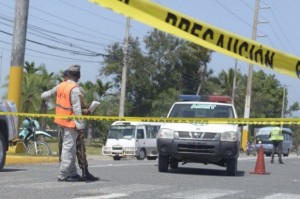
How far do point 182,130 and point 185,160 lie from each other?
0.73 meters

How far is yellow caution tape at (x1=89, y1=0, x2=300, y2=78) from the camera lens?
4109mm

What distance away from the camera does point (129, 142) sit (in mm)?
31359

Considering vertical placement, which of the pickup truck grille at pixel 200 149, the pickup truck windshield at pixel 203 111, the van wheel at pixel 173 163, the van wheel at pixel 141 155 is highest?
the pickup truck windshield at pixel 203 111

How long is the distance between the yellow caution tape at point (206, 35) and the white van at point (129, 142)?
26251mm

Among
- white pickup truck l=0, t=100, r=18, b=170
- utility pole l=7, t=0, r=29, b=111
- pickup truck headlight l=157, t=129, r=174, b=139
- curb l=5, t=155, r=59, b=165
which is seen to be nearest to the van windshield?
utility pole l=7, t=0, r=29, b=111

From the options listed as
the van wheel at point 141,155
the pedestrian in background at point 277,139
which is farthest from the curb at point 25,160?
the van wheel at point 141,155

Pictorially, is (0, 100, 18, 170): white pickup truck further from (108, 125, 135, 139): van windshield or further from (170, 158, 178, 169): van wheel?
(108, 125, 135, 139): van windshield

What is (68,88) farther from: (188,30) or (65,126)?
(188,30)

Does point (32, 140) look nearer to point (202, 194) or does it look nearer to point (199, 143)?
point (199, 143)

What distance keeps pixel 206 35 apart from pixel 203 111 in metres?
11.0

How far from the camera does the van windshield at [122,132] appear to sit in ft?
105

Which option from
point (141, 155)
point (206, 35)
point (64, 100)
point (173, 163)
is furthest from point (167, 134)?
point (141, 155)

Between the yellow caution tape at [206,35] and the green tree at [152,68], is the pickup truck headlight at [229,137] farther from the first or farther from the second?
the green tree at [152,68]

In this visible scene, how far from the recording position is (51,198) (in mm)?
8383
